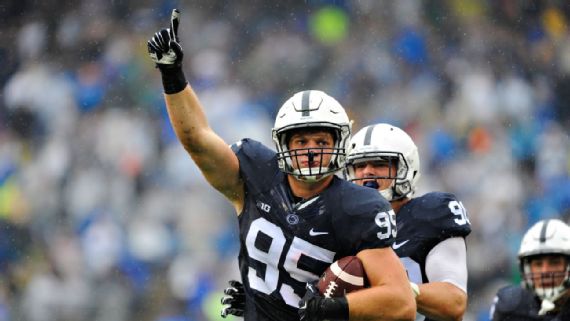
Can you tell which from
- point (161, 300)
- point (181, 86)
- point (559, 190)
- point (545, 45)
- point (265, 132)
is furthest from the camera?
point (545, 45)

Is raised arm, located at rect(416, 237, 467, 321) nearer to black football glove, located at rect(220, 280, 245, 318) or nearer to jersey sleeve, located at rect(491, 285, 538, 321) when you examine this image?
black football glove, located at rect(220, 280, 245, 318)

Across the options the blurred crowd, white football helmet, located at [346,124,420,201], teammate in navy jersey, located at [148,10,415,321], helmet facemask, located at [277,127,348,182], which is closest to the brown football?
teammate in navy jersey, located at [148,10,415,321]

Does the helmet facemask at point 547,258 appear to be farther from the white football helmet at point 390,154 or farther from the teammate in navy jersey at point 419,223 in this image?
the white football helmet at point 390,154

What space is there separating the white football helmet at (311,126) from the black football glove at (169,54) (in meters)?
0.35

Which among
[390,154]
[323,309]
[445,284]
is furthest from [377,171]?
[323,309]

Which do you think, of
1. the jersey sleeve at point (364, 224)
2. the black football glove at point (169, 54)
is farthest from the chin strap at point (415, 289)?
the black football glove at point (169, 54)

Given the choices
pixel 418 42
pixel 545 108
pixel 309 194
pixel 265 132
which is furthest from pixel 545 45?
pixel 309 194

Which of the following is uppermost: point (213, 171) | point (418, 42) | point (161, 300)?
point (418, 42)

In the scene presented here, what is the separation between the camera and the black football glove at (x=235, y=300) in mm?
3099

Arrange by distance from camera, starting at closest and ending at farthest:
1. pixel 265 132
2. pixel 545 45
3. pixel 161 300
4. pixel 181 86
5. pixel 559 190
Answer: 1. pixel 181 86
2. pixel 161 300
3. pixel 265 132
4. pixel 559 190
5. pixel 545 45

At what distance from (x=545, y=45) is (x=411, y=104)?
1.56 metres

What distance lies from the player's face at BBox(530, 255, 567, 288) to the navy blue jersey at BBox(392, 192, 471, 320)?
833mm

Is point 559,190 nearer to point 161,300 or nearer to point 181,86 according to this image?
point 161,300

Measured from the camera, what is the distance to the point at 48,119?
703 cm
